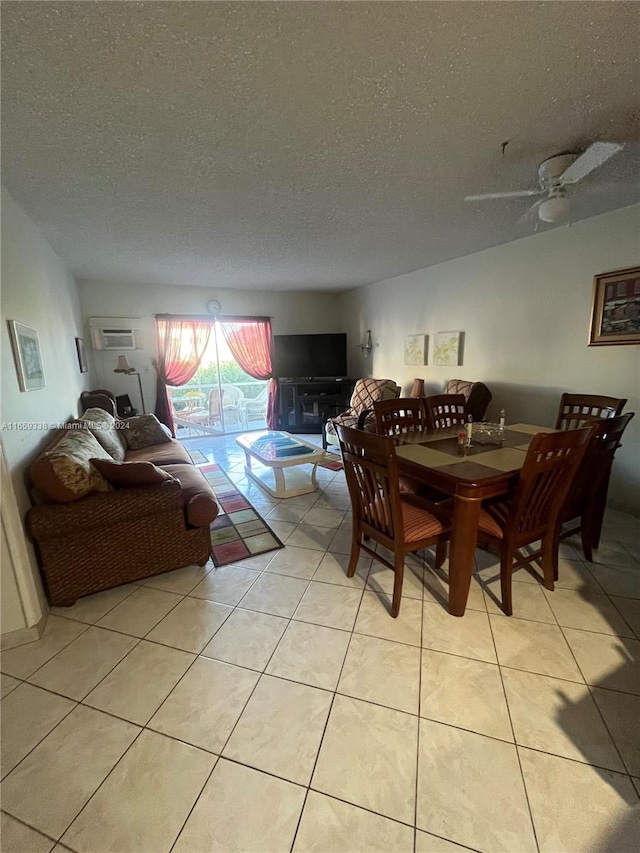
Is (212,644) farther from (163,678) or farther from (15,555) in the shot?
(15,555)

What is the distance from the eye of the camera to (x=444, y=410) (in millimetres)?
3170

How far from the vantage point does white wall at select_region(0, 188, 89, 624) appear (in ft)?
5.83

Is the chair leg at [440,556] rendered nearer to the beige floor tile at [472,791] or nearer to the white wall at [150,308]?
the beige floor tile at [472,791]

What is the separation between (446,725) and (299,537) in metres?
1.51

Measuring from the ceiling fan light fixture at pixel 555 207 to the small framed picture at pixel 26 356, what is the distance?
10.4 feet

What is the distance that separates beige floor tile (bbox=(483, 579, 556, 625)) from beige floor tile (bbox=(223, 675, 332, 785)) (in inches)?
41.7

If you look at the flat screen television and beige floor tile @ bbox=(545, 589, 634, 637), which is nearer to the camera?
beige floor tile @ bbox=(545, 589, 634, 637)

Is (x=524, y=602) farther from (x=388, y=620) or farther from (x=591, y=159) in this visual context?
(x=591, y=159)

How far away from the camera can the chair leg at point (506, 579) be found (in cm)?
174

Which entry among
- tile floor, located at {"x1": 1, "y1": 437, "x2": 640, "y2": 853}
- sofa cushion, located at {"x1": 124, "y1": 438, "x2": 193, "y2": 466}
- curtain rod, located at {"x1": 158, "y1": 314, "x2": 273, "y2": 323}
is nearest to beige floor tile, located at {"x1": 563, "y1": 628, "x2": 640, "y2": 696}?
tile floor, located at {"x1": 1, "y1": 437, "x2": 640, "y2": 853}

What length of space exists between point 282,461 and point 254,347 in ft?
10.7

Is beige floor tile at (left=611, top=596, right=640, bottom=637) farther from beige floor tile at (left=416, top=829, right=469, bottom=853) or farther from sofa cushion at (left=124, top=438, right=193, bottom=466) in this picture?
sofa cushion at (left=124, top=438, right=193, bottom=466)

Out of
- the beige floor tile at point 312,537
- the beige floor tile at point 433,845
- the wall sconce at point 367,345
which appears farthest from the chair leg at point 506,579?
the wall sconce at point 367,345

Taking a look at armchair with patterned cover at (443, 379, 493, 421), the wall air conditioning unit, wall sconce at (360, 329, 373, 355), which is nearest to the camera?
armchair with patterned cover at (443, 379, 493, 421)
